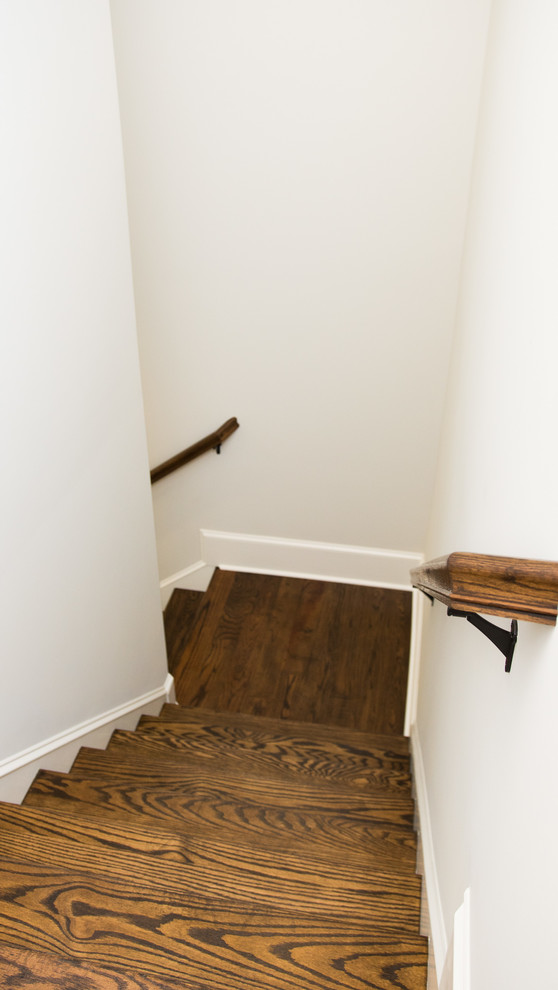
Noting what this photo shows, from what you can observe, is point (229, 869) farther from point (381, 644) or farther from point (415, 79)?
point (415, 79)

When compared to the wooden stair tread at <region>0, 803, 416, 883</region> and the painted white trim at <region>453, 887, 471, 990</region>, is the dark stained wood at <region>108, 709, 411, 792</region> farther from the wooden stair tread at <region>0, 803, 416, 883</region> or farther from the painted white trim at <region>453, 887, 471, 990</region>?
the painted white trim at <region>453, 887, 471, 990</region>

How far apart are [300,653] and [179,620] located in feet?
1.93

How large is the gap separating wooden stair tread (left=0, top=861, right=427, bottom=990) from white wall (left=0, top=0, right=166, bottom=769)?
1.74 ft

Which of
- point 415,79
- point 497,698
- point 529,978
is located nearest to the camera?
point 529,978

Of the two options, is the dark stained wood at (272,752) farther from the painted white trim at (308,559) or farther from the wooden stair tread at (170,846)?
the painted white trim at (308,559)

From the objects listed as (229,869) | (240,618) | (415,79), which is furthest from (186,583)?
(415,79)

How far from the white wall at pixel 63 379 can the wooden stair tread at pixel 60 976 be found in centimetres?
68

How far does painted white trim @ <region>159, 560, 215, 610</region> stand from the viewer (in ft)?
11.7

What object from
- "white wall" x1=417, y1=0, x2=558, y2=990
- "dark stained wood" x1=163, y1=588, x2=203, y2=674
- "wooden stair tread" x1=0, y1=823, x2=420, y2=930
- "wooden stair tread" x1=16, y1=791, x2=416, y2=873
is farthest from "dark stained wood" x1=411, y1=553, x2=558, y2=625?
"dark stained wood" x1=163, y1=588, x2=203, y2=674

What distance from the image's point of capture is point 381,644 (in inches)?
130

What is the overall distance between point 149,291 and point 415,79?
3.98ft

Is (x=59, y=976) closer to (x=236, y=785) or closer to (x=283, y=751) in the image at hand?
(x=236, y=785)

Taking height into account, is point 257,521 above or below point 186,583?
above

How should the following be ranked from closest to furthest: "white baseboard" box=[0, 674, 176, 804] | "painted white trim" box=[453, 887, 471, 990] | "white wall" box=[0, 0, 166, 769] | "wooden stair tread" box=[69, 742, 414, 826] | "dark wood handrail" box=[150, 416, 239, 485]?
"painted white trim" box=[453, 887, 471, 990]
"white wall" box=[0, 0, 166, 769]
"white baseboard" box=[0, 674, 176, 804]
"wooden stair tread" box=[69, 742, 414, 826]
"dark wood handrail" box=[150, 416, 239, 485]
